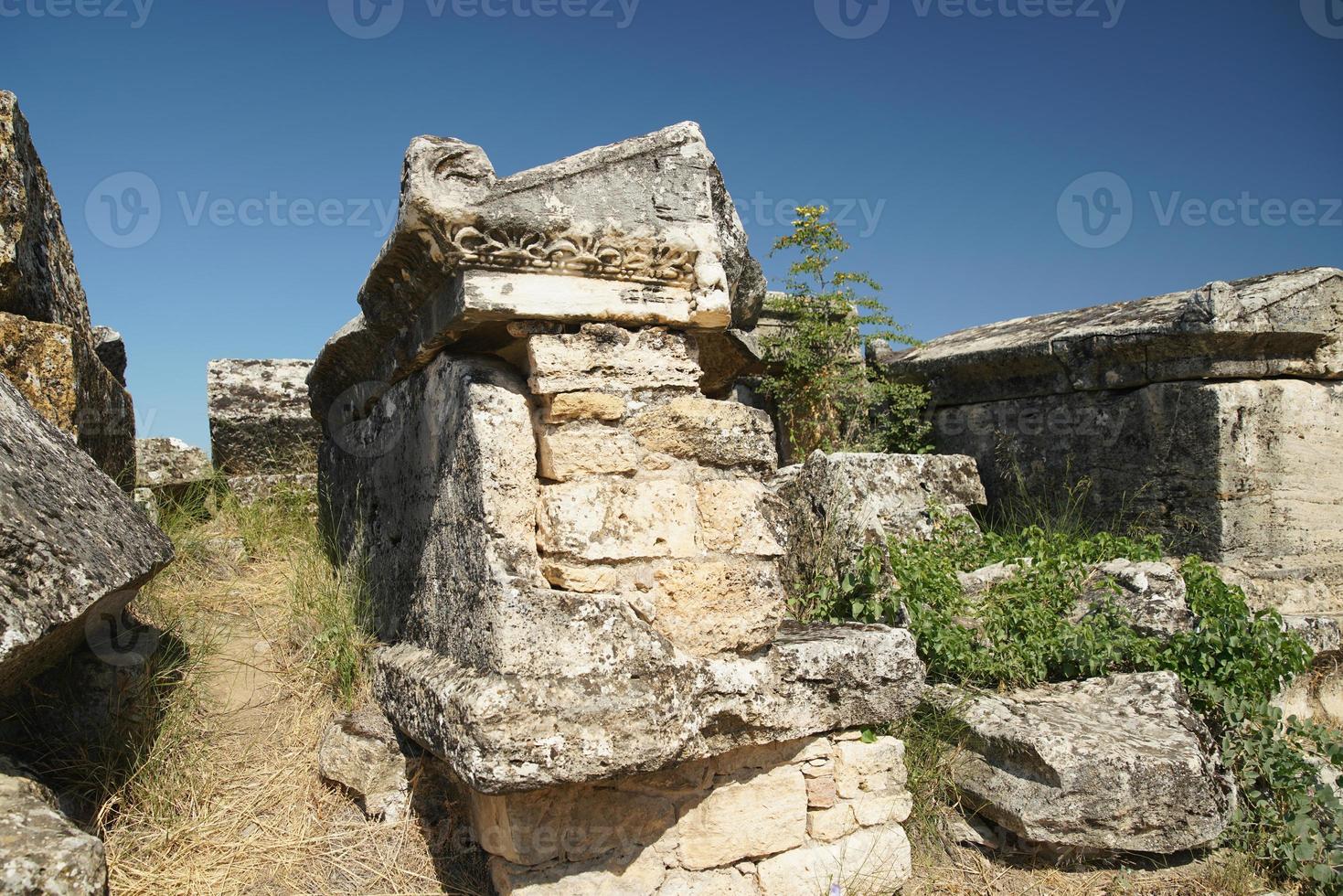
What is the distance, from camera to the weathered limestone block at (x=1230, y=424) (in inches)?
195

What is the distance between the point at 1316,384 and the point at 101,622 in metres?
5.88

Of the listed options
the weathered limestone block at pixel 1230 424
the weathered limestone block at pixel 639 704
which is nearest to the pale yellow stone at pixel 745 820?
the weathered limestone block at pixel 639 704

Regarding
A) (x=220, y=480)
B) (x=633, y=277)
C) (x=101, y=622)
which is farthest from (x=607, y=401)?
(x=220, y=480)

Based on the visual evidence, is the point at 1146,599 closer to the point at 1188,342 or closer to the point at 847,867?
the point at 1188,342

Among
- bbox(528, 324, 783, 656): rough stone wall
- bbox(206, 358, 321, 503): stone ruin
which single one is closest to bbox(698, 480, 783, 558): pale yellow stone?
bbox(528, 324, 783, 656): rough stone wall

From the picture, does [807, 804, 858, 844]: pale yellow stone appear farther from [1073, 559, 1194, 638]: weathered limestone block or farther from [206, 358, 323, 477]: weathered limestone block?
[206, 358, 323, 477]: weathered limestone block

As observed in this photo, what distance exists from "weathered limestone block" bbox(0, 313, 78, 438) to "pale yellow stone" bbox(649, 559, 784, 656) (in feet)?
6.54

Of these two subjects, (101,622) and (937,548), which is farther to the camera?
(937,548)

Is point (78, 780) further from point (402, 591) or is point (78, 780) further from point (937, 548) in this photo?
point (937, 548)

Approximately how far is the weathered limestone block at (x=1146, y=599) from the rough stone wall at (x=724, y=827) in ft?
5.01

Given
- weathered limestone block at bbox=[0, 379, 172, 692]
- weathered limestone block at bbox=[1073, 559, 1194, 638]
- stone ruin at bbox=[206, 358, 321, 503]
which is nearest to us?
weathered limestone block at bbox=[0, 379, 172, 692]

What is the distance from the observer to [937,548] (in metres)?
4.67

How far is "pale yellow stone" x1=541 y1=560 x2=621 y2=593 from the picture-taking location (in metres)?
2.64

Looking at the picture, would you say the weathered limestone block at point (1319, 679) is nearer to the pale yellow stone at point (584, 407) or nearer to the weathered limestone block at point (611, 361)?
the weathered limestone block at point (611, 361)
